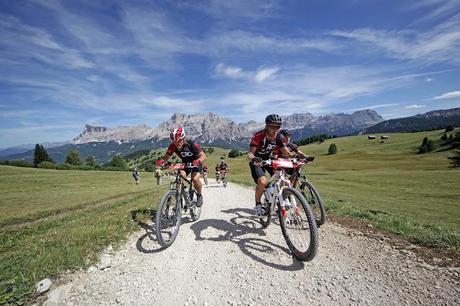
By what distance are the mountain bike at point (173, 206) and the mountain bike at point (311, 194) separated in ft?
13.7

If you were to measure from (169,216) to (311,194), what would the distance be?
17.1 ft

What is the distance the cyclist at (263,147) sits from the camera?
27.9ft

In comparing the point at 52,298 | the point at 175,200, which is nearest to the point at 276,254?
the point at 175,200

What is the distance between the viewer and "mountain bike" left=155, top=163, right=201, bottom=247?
7863 mm

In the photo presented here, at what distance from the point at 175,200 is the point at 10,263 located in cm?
435

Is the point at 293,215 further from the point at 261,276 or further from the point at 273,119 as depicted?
the point at 273,119

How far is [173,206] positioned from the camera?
862cm

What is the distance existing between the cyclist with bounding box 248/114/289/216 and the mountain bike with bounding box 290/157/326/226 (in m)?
1.33

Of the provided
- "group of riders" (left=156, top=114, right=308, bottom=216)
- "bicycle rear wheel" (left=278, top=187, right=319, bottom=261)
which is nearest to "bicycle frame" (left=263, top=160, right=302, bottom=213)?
"bicycle rear wheel" (left=278, top=187, right=319, bottom=261)

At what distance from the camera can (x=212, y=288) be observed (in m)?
5.45

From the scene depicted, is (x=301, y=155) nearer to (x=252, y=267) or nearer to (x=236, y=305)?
(x=252, y=267)

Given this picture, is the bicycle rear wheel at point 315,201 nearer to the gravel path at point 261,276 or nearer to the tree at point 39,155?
the gravel path at point 261,276

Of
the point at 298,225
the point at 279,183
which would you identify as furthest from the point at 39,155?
the point at 298,225

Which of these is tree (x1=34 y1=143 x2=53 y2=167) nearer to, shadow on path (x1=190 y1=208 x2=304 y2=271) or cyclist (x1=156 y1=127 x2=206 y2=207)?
cyclist (x1=156 y1=127 x2=206 y2=207)
